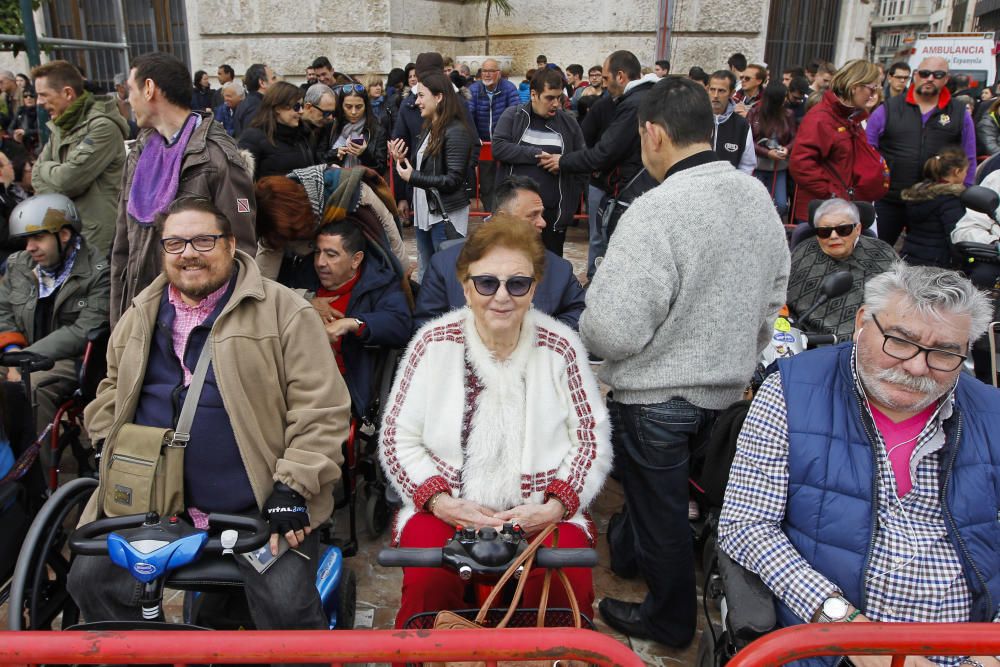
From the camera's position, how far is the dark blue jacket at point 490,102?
9820mm

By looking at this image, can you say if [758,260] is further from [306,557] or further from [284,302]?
[306,557]

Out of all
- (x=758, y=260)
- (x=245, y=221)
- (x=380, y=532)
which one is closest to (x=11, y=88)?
(x=245, y=221)

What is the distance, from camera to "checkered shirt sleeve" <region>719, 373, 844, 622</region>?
2.17m

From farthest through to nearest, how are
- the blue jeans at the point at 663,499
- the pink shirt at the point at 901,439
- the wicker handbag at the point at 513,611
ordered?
the blue jeans at the point at 663,499 → the pink shirt at the point at 901,439 → the wicker handbag at the point at 513,611

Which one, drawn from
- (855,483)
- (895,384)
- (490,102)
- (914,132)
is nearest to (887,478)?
(855,483)

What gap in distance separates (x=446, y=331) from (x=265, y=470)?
78 cm

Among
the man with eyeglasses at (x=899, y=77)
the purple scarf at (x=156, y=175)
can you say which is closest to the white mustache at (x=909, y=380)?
the purple scarf at (x=156, y=175)

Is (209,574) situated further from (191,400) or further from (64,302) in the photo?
(64,302)

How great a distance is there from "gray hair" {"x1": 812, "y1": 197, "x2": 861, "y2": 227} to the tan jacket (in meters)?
2.63

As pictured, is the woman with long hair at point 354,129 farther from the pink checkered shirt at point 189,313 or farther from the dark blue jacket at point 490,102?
the pink checkered shirt at point 189,313

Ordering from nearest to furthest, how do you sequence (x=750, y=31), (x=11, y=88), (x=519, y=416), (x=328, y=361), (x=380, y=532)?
1. (x=519, y=416)
2. (x=328, y=361)
3. (x=380, y=532)
4. (x=11, y=88)
5. (x=750, y=31)

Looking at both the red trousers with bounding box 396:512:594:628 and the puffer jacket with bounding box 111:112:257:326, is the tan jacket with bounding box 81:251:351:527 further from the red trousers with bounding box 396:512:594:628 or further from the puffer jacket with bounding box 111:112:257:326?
the puffer jacket with bounding box 111:112:257:326

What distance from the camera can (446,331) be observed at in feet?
8.84

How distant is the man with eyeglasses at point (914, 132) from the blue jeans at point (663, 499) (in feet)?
15.5
